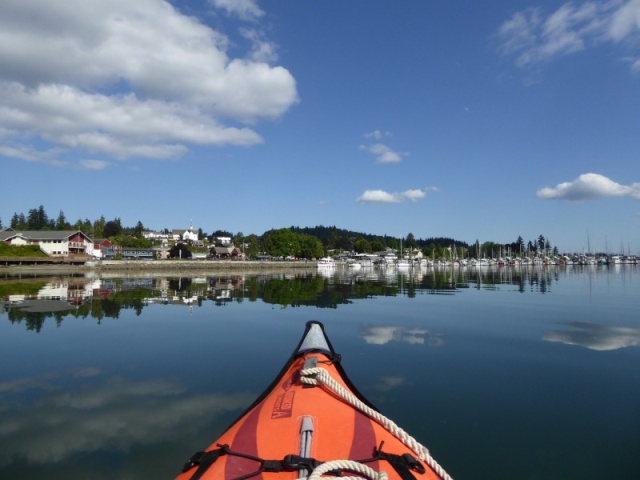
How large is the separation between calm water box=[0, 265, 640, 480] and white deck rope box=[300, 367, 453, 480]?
184 cm

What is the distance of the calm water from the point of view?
5547 mm

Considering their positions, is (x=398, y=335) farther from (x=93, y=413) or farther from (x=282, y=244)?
(x=282, y=244)

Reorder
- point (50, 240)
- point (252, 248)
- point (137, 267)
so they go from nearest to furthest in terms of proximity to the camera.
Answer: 1. point (137, 267)
2. point (50, 240)
3. point (252, 248)

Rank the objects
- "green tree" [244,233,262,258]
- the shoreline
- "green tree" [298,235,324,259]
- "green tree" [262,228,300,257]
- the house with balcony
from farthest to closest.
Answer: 1. "green tree" [244,233,262,258]
2. "green tree" [298,235,324,259]
3. "green tree" [262,228,300,257]
4. the house with balcony
5. the shoreline

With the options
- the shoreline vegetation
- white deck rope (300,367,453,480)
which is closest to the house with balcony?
the shoreline vegetation

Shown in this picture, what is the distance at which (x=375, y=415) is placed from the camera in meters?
4.11

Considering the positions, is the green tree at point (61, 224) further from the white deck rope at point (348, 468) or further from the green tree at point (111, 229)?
the white deck rope at point (348, 468)

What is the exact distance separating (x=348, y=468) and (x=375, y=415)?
1134 millimetres

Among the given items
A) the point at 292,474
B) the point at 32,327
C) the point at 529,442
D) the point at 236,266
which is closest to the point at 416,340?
the point at 529,442

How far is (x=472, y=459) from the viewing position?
5418mm

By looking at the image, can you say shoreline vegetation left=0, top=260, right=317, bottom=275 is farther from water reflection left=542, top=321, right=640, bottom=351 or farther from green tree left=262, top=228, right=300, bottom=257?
water reflection left=542, top=321, right=640, bottom=351

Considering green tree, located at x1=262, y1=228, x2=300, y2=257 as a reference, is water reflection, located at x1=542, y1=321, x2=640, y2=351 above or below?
below

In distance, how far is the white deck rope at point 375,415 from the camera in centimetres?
357

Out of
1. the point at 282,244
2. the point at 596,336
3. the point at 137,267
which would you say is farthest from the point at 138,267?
the point at 596,336
